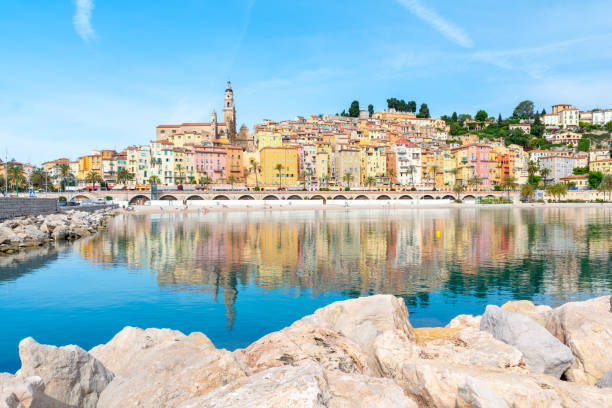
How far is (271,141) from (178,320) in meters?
131

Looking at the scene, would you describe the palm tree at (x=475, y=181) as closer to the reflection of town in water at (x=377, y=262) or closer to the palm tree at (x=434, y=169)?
the palm tree at (x=434, y=169)

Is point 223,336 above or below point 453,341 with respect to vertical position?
below

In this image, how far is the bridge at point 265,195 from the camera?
104 m

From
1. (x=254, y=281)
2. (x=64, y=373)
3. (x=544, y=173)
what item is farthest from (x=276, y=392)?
(x=544, y=173)

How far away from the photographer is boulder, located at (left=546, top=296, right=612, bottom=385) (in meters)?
7.24

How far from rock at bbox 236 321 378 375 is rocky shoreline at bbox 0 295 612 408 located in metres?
0.02

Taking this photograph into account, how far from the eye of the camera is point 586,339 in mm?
7551

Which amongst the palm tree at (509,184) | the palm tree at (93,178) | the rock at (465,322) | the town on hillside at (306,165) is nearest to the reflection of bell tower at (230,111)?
the town on hillside at (306,165)

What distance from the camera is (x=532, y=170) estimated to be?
148m

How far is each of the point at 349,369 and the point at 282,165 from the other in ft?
421

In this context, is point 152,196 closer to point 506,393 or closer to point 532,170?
point 506,393

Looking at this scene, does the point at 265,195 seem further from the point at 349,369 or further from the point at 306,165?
the point at 349,369

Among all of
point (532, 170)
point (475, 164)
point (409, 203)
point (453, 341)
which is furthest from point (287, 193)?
point (453, 341)

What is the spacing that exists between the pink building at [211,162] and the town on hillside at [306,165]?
0.32 metres
